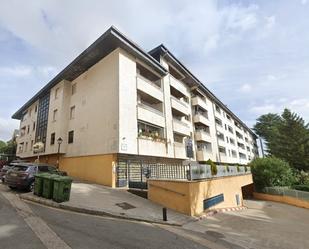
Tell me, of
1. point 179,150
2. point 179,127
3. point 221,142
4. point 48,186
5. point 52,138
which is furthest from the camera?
point 221,142

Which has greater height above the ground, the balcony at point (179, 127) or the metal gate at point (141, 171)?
the balcony at point (179, 127)

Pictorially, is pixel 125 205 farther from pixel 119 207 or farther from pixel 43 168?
pixel 43 168

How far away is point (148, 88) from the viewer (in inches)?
803

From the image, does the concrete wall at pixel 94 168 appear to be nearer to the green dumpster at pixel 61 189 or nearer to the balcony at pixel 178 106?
the green dumpster at pixel 61 189

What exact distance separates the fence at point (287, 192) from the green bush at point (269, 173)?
1103 mm

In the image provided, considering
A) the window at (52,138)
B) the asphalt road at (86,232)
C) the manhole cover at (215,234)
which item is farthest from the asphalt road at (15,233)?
the window at (52,138)

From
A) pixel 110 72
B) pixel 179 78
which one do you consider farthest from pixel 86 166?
pixel 179 78

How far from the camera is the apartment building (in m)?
16.8

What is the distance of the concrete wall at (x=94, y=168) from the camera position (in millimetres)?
15636

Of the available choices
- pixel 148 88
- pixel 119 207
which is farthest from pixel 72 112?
pixel 119 207

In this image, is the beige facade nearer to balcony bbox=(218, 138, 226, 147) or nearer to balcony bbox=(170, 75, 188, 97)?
balcony bbox=(170, 75, 188, 97)

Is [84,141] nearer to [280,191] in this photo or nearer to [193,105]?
[193,105]

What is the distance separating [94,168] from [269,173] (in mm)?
21251

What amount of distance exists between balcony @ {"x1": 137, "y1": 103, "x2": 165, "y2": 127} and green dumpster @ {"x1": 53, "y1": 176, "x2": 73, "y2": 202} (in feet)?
31.1
